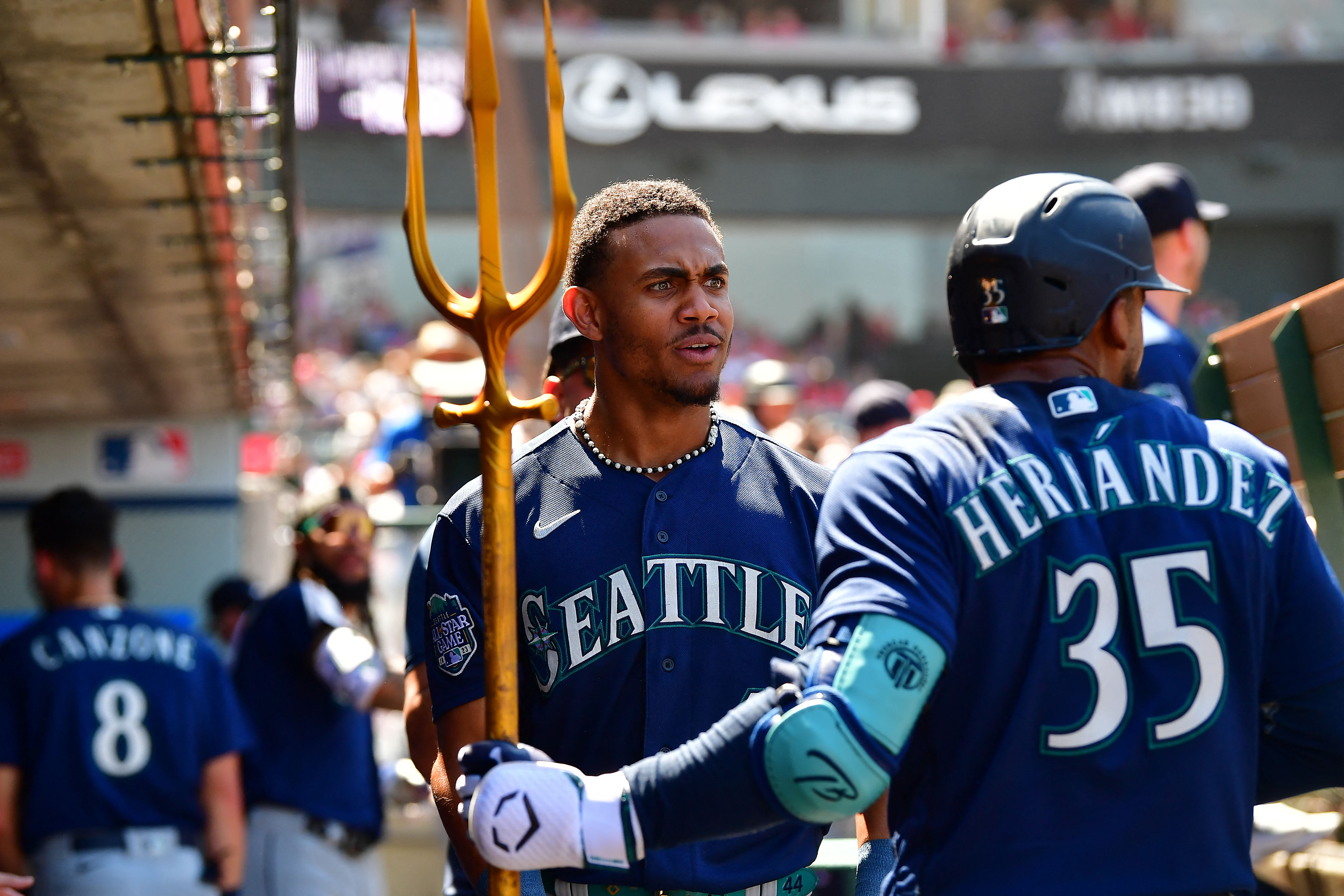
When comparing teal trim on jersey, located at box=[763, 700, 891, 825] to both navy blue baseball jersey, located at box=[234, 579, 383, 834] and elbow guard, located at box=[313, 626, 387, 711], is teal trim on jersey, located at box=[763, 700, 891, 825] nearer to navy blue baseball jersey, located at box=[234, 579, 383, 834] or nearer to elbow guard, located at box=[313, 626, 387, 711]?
elbow guard, located at box=[313, 626, 387, 711]

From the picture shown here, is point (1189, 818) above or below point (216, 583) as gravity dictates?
above

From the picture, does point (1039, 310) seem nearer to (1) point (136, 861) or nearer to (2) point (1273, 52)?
(1) point (136, 861)

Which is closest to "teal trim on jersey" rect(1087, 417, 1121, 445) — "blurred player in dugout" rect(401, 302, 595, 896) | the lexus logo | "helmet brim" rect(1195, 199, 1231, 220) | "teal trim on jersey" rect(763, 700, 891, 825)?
"teal trim on jersey" rect(763, 700, 891, 825)


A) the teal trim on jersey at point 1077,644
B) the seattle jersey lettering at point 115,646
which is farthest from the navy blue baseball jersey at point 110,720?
the teal trim on jersey at point 1077,644

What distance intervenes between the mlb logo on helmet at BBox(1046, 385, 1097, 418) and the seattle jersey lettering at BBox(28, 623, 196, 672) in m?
3.53

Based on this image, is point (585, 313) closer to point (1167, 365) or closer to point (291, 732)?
point (1167, 365)

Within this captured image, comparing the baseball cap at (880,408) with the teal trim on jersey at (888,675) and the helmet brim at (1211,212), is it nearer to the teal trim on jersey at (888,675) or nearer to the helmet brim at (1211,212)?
the helmet brim at (1211,212)

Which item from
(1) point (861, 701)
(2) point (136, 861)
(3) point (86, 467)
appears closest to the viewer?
(1) point (861, 701)

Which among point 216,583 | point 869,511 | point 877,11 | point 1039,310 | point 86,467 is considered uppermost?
point 877,11

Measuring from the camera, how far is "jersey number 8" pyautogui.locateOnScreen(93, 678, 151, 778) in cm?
456

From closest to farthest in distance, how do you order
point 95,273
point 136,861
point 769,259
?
point 136,861
point 95,273
point 769,259

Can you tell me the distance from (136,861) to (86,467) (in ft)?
20.9

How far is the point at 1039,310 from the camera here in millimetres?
2188

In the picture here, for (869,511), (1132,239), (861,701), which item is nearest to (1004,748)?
(861,701)
